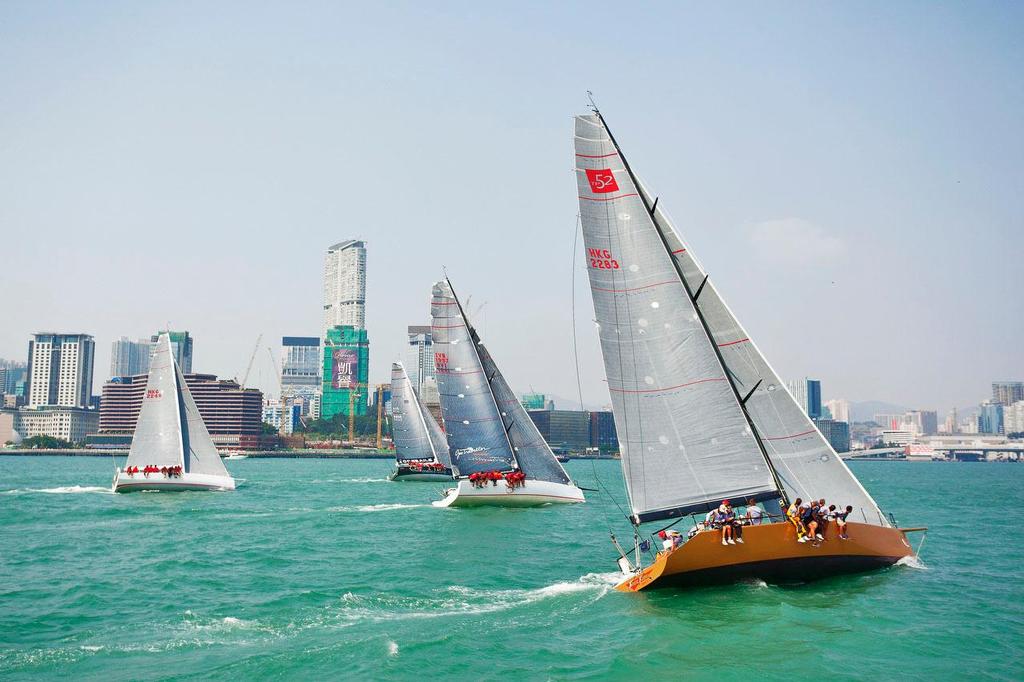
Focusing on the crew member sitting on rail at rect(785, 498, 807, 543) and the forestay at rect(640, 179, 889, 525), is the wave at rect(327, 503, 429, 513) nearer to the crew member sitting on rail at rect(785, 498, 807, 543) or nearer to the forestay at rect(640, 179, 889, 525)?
the forestay at rect(640, 179, 889, 525)

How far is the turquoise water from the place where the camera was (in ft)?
50.7

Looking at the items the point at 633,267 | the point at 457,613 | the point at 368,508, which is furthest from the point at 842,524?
the point at 368,508

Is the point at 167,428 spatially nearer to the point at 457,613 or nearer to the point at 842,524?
the point at 457,613

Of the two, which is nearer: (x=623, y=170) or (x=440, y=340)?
(x=623, y=170)

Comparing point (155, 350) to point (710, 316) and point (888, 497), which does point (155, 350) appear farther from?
point (888, 497)

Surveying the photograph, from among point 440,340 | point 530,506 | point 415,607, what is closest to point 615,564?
point 415,607

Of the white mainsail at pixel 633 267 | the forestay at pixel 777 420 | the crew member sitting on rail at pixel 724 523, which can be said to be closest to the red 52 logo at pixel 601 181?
the white mainsail at pixel 633 267

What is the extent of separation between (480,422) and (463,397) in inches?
60.0

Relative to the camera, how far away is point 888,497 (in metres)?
61.8

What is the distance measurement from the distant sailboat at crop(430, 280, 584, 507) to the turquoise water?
1046 cm

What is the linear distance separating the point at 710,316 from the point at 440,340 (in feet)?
83.9

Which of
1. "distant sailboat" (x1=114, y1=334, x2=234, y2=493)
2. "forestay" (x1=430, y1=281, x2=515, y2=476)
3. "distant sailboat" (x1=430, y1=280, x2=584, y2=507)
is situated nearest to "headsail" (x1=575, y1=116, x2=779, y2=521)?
"distant sailboat" (x1=430, y1=280, x2=584, y2=507)

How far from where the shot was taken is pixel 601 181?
20.4m

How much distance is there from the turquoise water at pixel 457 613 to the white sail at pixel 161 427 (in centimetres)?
2001
